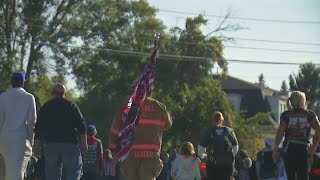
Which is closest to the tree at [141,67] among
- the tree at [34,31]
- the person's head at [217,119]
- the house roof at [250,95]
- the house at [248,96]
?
the tree at [34,31]

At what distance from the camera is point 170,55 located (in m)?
46.3

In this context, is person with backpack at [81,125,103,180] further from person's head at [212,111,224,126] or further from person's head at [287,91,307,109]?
person's head at [287,91,307,109]

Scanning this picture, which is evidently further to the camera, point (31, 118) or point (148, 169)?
point (31, 118)

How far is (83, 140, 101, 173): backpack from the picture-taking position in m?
16.8

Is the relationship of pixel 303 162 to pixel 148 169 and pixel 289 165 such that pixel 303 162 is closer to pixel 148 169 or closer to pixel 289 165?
pixel 289 165

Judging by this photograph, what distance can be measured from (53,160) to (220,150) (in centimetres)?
340

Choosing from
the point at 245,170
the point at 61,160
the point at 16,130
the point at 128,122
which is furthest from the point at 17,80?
the point at 245,170

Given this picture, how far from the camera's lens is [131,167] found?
1083cm

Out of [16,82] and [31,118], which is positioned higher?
[16,82]

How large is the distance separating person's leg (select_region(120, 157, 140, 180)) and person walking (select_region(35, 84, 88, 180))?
0.74 meters

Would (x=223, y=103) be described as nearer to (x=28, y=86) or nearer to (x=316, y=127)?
(x=28, y=86)

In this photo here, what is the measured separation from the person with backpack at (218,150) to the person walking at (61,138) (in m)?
2.95

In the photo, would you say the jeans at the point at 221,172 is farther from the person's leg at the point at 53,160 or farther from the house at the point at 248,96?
the house at the point at 248,96

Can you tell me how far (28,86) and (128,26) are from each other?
23.6ft
